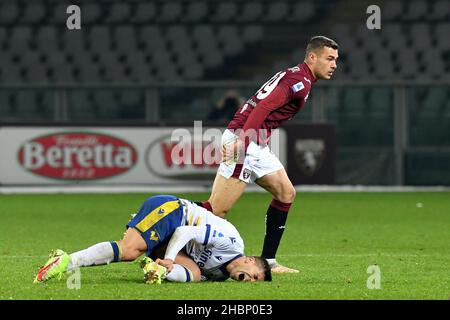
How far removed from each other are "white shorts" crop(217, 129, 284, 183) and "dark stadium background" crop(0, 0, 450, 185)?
11.1 meters

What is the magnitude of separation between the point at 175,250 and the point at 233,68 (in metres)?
19.2

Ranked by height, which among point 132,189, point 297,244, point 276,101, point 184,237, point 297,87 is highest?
point 297,87

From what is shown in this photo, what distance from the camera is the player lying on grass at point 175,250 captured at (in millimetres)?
8531

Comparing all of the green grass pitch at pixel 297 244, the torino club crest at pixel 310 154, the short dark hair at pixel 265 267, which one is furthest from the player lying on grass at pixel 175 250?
the torino club crest at pixel 310 154

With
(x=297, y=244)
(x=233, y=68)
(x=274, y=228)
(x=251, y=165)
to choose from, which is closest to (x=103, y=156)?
(x=233, y=68)

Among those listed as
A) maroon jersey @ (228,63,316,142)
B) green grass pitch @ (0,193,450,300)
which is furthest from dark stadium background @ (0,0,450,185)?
maroon jersey @ (228,63,316,142)

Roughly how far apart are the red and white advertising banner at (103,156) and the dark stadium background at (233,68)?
255 mm

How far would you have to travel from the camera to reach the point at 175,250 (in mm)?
8523

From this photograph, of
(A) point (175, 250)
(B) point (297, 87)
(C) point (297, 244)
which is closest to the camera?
(A) point (175, 250)

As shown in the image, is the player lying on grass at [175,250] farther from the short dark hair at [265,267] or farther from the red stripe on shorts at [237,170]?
the red stripe on shorts at [237,170]

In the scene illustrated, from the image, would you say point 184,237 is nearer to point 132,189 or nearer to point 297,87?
point 297,87

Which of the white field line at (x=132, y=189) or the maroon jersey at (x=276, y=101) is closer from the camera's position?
the maroon jersey at (x=276, y=101)

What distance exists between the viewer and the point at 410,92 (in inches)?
886

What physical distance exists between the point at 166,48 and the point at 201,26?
1205 mm
